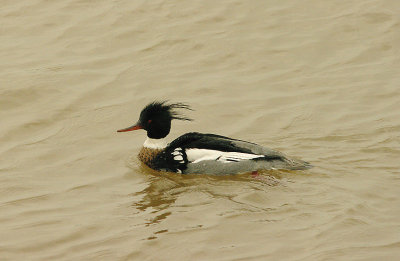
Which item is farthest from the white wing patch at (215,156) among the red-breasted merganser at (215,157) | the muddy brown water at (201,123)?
the muddy brown water at (201,123)

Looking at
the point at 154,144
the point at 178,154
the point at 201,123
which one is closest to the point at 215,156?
the point at 178,154

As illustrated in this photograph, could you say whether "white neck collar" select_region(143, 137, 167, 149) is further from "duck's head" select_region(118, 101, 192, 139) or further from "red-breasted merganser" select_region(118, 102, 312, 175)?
"red-breasted merganser" select_region(118, 102, 312, 175)

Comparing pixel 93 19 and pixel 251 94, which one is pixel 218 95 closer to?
pixel 251 94

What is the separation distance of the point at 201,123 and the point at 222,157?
1531 mm

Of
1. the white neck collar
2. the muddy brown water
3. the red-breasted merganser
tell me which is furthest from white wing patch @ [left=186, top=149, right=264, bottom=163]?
the white neck collar

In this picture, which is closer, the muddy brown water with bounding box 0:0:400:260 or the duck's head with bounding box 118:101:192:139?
the muddy brown water with bounding box 0:0:400:260

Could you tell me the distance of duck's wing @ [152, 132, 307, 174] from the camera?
31.8 feet

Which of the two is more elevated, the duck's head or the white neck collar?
the duck's head

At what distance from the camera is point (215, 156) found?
975 cm

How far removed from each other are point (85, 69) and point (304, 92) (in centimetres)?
334

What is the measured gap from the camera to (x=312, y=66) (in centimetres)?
1256

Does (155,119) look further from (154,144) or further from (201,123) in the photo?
(201,123)

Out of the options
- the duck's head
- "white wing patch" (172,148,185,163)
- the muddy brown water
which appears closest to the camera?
the muddy brown water

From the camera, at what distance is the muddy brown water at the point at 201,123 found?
7637 mm
